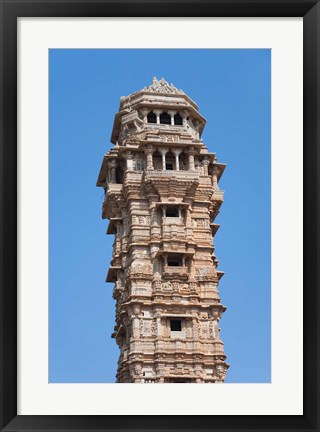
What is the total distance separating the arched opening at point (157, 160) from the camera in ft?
114

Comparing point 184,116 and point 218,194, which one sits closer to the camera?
point 218,194

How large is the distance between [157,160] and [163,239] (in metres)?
3.53

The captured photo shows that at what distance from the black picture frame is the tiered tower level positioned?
60.7 ft

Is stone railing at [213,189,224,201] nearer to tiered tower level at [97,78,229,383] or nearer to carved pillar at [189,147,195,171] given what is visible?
tiered tower level at [97,78,229,383]

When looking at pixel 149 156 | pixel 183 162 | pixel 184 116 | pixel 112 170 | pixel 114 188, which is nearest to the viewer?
pixel 149 156

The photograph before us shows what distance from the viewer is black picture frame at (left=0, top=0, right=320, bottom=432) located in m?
11.6

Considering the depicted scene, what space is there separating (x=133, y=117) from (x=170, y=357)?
34.7 feet

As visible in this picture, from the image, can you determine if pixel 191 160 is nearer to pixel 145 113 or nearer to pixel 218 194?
pixel 218 194

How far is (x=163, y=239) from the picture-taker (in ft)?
109
